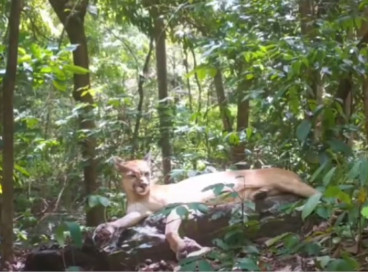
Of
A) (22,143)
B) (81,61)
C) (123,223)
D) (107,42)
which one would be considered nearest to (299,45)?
(123,223)

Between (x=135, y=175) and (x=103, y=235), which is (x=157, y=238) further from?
(x=135, y=175)

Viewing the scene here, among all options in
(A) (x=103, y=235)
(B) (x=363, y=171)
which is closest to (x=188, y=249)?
(A) (x=103, y=235)

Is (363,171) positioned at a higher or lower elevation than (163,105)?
lower

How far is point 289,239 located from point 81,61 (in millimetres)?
4479

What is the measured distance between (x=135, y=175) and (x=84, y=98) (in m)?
2.17

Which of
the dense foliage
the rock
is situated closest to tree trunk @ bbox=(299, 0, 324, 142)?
the dense foliage

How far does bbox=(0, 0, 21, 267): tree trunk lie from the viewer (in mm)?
3744

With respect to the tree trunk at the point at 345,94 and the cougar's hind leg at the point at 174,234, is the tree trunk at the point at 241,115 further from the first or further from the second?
the cougar's hind leg at the point at 174,234

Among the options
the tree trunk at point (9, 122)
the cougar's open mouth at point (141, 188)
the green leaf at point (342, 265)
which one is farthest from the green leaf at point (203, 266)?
the cougar's open mouth at point (141, 188)

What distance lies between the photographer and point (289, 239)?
3.06m

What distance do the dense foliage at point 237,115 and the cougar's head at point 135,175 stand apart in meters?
0.66

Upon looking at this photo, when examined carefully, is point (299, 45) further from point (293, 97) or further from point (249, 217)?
point (249, 217)

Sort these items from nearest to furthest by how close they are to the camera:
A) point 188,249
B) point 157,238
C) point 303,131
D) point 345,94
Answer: point 303,131, point 188,249, point 157,238, point 345,94

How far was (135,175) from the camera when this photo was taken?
4.97 m
